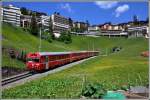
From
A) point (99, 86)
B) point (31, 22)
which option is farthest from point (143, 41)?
point (31, 22)

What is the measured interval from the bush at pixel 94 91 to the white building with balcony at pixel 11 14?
2354 millimetres

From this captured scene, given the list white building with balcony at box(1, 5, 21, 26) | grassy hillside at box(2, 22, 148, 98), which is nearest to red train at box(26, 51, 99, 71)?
grassy hillside at box(2, 22, 148, 98)

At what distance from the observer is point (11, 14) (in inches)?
443

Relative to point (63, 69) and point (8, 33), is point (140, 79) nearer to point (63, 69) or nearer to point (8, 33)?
point (63, 69)

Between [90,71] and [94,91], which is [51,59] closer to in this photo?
[90,71]

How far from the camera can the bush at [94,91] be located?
10773 mm

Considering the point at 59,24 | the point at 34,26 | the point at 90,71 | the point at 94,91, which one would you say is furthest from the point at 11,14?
the point at 94,91

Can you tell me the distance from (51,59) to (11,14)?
5.08ft

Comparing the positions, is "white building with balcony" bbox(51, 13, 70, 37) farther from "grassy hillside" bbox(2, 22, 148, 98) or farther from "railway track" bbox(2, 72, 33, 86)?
"railway track" bbox(2, 72, 33, 86)

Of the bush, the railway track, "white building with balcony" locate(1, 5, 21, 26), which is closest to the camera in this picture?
the bush

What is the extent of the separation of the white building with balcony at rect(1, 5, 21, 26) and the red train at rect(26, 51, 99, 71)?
90 centimetres

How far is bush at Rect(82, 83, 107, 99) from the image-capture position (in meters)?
10.8

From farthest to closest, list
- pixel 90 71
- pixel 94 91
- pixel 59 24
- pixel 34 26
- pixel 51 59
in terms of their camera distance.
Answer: pixel 51 59 < pixel 59 24 < pixel 34 26 < pixel 90 71 < pixel 94 91

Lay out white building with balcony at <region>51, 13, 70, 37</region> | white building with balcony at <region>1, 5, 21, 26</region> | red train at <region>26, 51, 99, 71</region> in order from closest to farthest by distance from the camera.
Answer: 1. white building with balcony at <region>1, 5, 21, 26</region>
2. white building with balcony at <region>51, 13, 70, 37</region>
3. red train at <region>26, 51, 99, 71</region>
